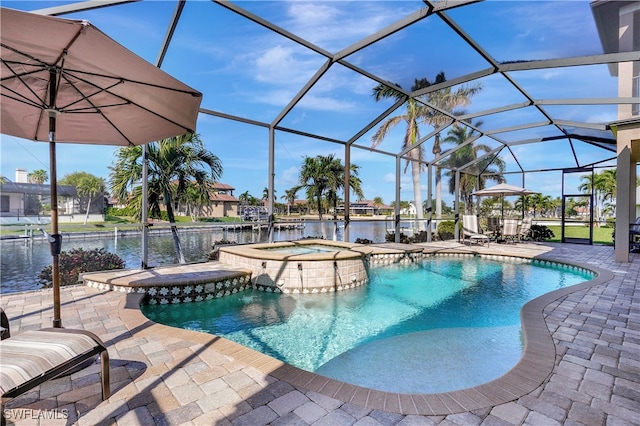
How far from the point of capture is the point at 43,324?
3547 mm

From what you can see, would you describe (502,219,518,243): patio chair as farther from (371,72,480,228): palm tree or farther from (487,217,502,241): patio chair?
(371,72,480,228): palm tree

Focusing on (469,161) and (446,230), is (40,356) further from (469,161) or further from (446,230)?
(469,161)

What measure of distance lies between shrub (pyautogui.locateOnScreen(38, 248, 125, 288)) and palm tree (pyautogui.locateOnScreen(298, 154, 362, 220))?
706 inches

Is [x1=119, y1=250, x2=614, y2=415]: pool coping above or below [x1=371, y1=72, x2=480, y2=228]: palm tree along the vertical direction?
below

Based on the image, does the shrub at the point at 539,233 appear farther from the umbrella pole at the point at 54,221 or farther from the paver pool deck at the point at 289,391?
the umbrella pole at the point at 54,221

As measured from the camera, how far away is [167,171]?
9.60 metres

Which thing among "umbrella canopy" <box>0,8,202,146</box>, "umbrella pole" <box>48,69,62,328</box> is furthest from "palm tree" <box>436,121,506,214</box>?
"umbrella pole" <box>48,69,62,328</box>

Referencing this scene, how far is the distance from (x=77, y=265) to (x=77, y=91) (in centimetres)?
473

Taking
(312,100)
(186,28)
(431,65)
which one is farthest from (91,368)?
(431,65)

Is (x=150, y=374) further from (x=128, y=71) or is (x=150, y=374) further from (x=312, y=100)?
(x=312, y=100)

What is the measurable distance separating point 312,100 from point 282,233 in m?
18.5

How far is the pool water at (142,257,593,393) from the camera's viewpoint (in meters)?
3.39

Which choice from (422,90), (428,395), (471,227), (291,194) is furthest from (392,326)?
(291,194)

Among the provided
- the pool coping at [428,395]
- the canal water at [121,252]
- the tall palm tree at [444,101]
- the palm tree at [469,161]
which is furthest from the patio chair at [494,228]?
the pool coping at [428,395]
